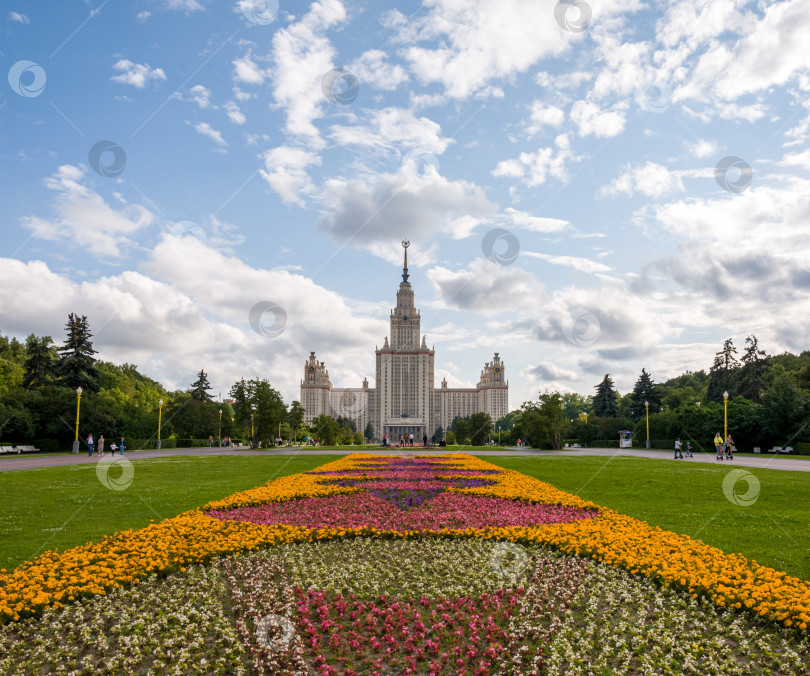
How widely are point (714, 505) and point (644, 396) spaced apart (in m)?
56.2

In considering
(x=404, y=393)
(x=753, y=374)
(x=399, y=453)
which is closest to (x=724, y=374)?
(x=753, y=374)

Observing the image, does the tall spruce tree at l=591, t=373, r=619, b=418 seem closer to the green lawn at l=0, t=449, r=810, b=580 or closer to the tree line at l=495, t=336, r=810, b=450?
the tree line at l=495, t=336, r=810, b=450

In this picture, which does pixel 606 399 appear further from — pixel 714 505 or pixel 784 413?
pixel 714 505

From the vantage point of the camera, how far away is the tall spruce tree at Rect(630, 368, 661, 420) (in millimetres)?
64125

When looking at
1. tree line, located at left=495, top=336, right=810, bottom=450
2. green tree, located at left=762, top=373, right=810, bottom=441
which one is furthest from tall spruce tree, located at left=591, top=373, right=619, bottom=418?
green tree, located at left=762, top=373, right=810, bottom=441

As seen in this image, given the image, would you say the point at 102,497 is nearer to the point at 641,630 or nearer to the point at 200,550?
the point at 200,550

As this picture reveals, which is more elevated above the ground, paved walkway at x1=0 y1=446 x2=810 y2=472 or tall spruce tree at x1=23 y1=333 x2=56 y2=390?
tall spruce tree at x1=23 y1=333 x2=56 y2=390

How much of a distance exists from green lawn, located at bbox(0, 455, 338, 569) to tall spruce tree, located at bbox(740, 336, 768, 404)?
52.8 m

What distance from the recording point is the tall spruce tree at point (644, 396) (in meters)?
64.1

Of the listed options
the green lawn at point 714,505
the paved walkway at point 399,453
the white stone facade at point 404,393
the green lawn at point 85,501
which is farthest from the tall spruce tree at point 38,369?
the white stone facade at point 404,393

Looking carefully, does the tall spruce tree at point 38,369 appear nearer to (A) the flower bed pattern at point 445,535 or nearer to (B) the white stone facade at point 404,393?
(A) the flower bed pattern at point 445,535

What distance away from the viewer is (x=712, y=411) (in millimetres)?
41875

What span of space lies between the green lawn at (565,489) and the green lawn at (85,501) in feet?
0.06

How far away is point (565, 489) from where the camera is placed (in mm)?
14969
